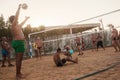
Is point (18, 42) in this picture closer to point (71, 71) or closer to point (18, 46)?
point (18, 46)

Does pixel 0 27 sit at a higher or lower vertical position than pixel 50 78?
higher

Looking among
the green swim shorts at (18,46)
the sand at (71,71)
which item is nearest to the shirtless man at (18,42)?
the green swim shorts at (18,46)

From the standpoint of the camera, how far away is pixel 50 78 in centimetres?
612

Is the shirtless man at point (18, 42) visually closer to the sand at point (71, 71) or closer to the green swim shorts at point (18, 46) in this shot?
the green swim shorts at point (18, 46)

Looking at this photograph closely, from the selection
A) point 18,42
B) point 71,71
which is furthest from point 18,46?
point 71,71

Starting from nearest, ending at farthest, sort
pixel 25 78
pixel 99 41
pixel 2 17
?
pixel 25 78 < pixel 99 41 < pixel 2 17

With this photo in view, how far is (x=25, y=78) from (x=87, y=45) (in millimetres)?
19587

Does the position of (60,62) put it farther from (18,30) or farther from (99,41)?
(99,41)

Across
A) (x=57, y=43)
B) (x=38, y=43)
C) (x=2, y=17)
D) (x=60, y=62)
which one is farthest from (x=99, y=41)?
(x=2, y=17)

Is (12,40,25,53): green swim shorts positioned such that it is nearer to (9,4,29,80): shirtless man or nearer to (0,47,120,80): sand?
(9,4,29,80): shirtless man

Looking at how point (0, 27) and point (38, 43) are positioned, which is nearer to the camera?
point (38, 43)

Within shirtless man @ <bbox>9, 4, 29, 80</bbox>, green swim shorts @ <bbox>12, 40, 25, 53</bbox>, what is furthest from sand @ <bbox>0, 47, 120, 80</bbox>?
green swim shorts @ <bbox>12, 40, 25, 53</bbox>

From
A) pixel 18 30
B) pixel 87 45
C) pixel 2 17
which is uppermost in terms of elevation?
pixel 2 17

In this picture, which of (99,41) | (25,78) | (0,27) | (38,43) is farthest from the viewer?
(0,27)
